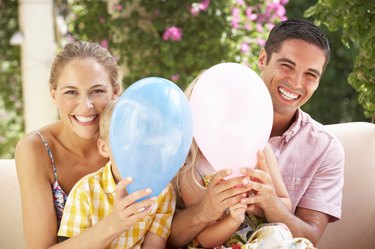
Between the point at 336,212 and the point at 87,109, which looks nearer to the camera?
the point at 87,109

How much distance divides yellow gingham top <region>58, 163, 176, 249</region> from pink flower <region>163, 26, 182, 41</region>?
2.55 metres

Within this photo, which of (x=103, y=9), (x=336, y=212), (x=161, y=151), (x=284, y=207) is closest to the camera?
(x=161, y=151)

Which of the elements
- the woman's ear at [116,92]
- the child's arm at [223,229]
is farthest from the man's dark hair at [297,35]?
the child's arm at [223,229]

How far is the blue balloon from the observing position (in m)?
1.88

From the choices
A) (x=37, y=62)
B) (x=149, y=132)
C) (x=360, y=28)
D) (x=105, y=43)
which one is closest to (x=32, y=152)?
(x=149, y=132)

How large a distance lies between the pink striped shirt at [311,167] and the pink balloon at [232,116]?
47 centimetres

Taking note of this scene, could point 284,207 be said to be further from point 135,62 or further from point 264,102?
point 135,62

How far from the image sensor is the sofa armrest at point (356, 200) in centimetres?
277

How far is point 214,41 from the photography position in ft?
15.5

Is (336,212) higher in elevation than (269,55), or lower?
lower

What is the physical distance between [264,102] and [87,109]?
58 cm

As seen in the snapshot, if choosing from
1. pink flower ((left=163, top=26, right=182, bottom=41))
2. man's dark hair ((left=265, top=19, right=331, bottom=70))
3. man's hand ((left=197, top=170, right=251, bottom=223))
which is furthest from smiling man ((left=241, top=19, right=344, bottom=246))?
pink flower ((left=163, top=26, right=182, bottom=41))

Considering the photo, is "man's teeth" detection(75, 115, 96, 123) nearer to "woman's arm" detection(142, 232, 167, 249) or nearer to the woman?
the woman

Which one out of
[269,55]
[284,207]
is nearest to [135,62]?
[269,55]
